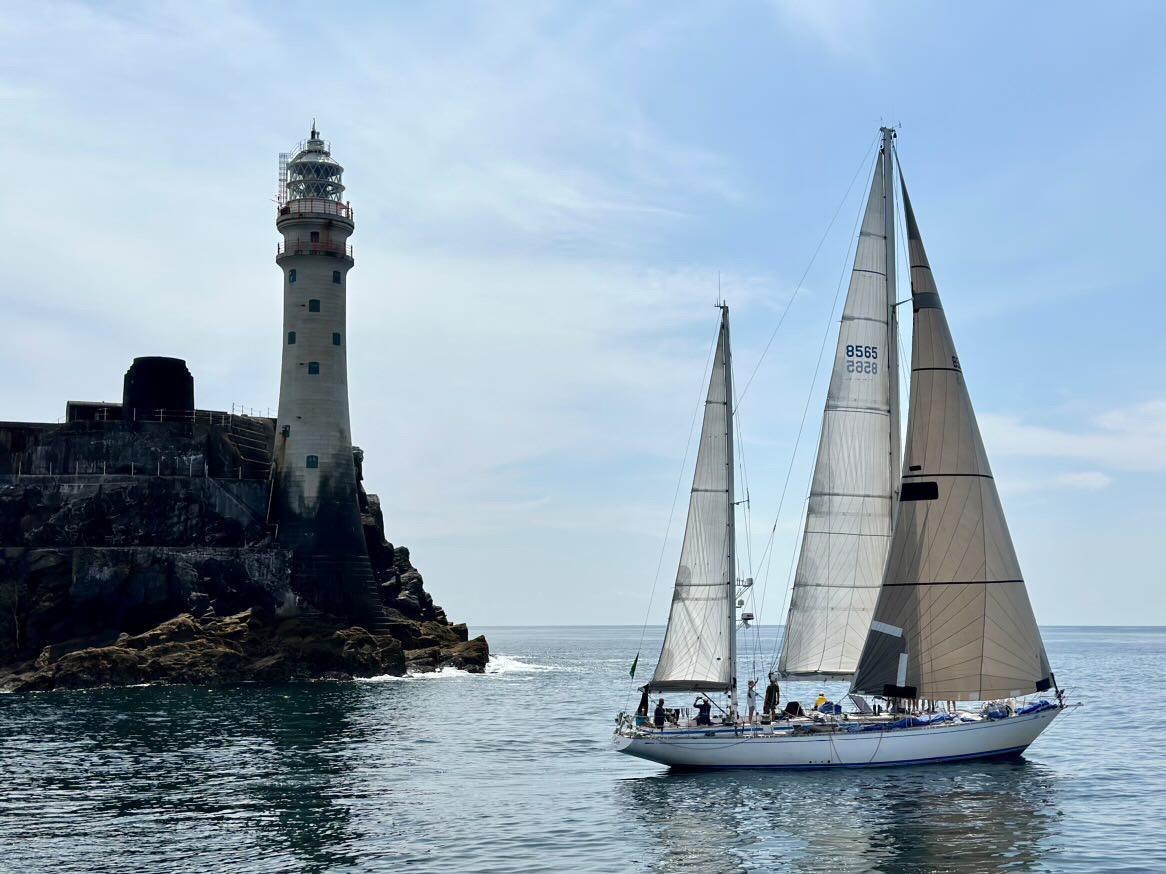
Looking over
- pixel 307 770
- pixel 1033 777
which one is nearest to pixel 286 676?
pixel 307 770

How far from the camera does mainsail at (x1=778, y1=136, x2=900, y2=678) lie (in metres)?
31.9

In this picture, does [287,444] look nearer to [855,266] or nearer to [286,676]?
[286,676]

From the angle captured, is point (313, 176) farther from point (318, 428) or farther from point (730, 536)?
point (730, 536)

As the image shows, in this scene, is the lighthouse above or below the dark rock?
above

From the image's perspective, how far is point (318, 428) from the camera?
73625 mm

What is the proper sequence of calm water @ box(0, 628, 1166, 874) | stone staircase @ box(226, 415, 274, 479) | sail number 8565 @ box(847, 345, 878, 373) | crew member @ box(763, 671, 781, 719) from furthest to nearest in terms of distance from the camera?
stone staircase @ box(226, 415, 274, 479) → sail number 8565 @ box(847, 345, 878, 373) → crew member @ box(763, 671, 781, 719) → calm water @ box(0, 628, 1166, 874)

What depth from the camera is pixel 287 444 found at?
241 feet

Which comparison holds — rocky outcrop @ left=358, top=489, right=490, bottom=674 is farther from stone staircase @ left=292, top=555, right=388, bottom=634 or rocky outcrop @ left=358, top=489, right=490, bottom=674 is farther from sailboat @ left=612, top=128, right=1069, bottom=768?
sailboat @ left=612, top=128, right=1069, bottom=768

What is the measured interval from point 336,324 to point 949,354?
50.7 m

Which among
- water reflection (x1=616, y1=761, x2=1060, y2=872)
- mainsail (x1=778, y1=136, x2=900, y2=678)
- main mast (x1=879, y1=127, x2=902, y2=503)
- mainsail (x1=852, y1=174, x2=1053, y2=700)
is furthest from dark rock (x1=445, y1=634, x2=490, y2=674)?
main mast (x1=879, y1=127, x2=902, y2=503)

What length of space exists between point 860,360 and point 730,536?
6282mm

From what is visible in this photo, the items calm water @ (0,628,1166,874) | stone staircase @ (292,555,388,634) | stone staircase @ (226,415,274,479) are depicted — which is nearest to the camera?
calm water @ (0,628,1166,874)

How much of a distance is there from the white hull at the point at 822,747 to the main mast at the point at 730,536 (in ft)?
3.75

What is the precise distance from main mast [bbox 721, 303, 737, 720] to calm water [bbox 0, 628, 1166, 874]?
2722mm
